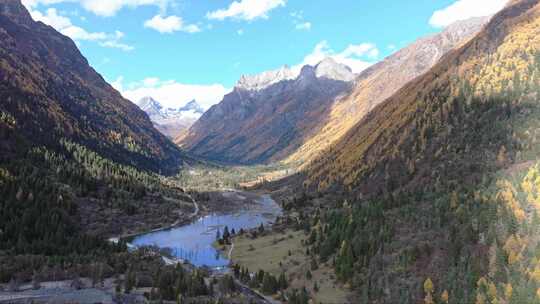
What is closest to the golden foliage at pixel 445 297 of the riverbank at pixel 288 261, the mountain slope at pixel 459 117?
the riverbank at pixel 288 261

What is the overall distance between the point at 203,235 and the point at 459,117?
278 feet

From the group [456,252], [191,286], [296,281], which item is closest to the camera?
[456,252]

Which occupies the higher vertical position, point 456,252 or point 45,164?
point 45,164

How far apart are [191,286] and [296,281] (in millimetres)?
20114

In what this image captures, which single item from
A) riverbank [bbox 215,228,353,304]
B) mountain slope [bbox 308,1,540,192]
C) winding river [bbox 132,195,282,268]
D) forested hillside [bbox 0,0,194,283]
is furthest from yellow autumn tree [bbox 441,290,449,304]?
forested hillside [bbox 0,0,194,283]

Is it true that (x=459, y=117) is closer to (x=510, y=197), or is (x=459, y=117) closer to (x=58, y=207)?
(x=510, y=197)

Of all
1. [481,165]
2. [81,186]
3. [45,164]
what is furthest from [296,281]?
[45,164]

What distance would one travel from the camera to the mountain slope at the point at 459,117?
11381 cm

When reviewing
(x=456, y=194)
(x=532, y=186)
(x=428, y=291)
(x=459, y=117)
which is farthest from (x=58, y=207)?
(x=532, y=186)

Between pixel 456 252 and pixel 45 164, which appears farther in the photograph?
pixel 45 164

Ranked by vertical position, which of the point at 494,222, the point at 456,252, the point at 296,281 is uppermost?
the point at 494,222

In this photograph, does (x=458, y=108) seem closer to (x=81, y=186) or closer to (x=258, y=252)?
(x=258, y=252)

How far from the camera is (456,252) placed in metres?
70.8

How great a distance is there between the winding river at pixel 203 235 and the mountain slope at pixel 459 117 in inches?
1453
